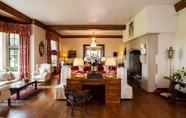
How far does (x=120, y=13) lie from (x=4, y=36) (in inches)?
239

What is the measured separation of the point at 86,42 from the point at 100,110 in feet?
30.3

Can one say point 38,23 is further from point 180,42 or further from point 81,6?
point 180,42

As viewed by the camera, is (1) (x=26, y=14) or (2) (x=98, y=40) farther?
(2) (x=98, y=40)

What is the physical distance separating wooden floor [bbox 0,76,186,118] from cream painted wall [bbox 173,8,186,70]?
1440 millimetres

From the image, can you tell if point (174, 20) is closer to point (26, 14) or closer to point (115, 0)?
point (115, 0)

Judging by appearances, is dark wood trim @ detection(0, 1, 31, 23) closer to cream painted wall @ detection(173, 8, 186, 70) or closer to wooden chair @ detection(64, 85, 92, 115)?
wooden chair @ detection(64, 85, 92, 115)

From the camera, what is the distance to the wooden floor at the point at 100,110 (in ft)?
10.3

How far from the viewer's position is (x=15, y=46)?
7.12 m

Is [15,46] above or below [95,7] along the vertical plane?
below

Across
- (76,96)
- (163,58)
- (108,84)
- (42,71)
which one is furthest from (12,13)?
(163,58)

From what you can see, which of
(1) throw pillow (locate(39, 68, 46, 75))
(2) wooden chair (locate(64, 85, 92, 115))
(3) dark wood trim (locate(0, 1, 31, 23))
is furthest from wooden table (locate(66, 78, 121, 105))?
(3) dark wood trim (locate(0, 1, 31, 23))

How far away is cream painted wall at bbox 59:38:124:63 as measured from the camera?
39.7 ft

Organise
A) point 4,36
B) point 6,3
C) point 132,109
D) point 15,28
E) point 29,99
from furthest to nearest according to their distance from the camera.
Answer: point 4,36
point 15,28
point 6,3
point 29,99
point 132,109

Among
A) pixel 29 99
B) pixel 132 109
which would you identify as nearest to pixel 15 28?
pixel 29 99
